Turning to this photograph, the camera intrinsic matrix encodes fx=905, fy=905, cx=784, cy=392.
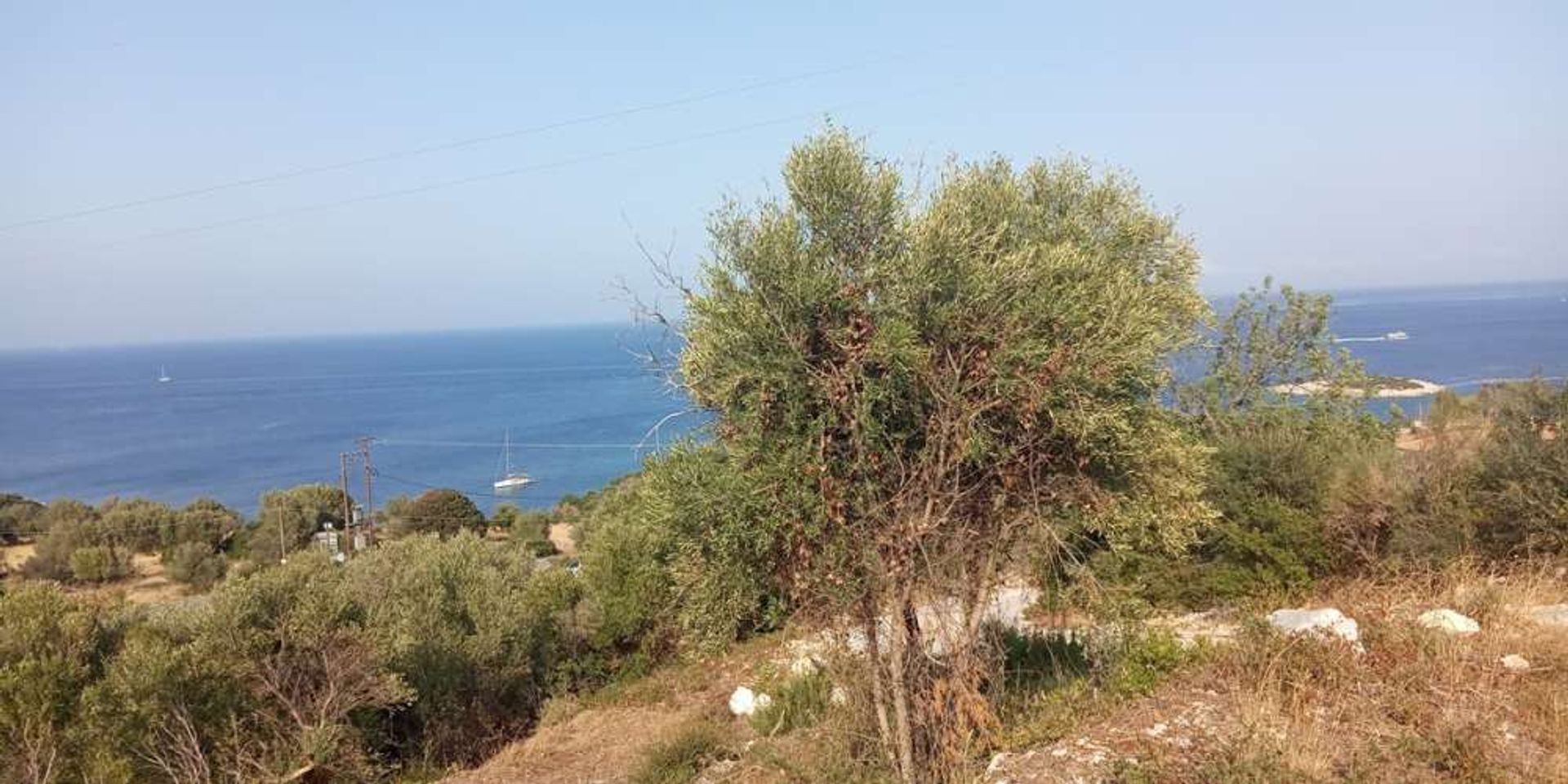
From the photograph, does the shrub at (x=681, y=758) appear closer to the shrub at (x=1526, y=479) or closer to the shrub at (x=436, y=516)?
the shrub at (x=1526, y=479)

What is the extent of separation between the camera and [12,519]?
46.7 metres

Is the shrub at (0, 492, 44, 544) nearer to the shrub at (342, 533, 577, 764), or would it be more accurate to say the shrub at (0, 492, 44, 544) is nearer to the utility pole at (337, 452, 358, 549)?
the utility pole at (337, 452, 358, 549)

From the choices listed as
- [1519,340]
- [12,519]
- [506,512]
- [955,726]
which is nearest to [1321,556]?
[955,726]

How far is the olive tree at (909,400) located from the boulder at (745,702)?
4.63m

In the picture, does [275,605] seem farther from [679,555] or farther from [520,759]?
[679,555]

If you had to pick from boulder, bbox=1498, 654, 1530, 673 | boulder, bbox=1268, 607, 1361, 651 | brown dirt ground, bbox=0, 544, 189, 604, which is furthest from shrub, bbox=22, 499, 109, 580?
boulder, bbox=1498, 654, 1530, 673

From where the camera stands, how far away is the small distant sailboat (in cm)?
7156

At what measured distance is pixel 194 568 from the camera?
3778 cm

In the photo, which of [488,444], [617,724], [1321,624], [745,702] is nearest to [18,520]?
[617,724]

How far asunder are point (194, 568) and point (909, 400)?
41432mm

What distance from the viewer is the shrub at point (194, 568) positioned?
123 ft

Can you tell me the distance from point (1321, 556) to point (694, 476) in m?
11.7

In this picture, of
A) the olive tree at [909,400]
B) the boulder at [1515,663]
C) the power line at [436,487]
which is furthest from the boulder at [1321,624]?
the power line at [436,487]

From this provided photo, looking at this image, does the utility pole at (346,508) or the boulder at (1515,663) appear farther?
the utility pole at (346,508)
